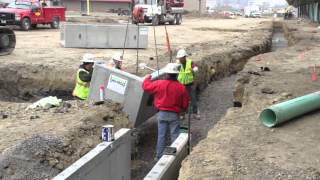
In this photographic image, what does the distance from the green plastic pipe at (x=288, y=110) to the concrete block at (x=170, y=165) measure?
1.30 meters

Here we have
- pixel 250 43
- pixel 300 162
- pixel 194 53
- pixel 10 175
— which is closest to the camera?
pixel 300 162

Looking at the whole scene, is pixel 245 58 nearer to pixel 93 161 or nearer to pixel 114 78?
pixel 114 78

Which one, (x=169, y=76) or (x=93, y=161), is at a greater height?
(x=169, y=76)

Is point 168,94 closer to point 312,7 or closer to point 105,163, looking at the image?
point 105,163

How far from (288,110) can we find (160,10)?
37.9m

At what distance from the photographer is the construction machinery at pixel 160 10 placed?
42.1 m

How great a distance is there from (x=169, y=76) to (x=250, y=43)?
16221 mm

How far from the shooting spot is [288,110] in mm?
7355

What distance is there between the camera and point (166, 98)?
336 inches

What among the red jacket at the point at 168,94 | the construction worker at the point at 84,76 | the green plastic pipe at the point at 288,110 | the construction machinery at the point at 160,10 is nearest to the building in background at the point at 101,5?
the construction machinery at the point at 160,10

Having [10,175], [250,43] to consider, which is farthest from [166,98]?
[250,43]

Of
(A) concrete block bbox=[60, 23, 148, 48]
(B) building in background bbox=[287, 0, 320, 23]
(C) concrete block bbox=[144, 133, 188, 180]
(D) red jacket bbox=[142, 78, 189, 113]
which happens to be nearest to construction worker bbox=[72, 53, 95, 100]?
(D) red jacket bbox=[142, 78, 189, 113]

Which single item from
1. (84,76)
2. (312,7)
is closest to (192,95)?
(84,76)

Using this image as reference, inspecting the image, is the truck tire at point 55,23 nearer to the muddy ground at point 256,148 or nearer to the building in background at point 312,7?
the building in background at point 312,7
